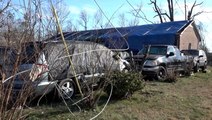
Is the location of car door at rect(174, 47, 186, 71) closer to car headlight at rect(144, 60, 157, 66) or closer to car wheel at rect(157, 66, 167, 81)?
car wheel at rect(157, 66, 167, 81)

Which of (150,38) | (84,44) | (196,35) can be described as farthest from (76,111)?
(196,35)

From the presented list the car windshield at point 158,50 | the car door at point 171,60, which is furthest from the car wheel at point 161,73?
the car windshield at point 158,50

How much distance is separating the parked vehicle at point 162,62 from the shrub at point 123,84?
5213mm

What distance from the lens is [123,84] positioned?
29.6ft

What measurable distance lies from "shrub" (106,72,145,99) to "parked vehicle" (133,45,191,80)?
521 cm

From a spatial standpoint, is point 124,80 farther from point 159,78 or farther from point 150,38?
point 150,38

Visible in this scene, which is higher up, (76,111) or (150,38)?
(150,38)

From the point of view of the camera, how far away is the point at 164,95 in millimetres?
10406

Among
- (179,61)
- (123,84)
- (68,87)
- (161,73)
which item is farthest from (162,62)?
(68,87)

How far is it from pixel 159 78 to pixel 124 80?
6780 millimetres

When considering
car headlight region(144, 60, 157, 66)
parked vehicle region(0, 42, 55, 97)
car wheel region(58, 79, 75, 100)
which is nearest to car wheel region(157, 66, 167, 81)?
car headlight region(144, 60, 157, 66)

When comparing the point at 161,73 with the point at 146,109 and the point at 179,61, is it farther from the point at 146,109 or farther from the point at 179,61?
the point at 146,109

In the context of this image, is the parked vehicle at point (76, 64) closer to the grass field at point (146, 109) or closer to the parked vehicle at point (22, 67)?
the grass field at point (146, 109)

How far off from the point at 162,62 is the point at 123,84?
24.6 feet
